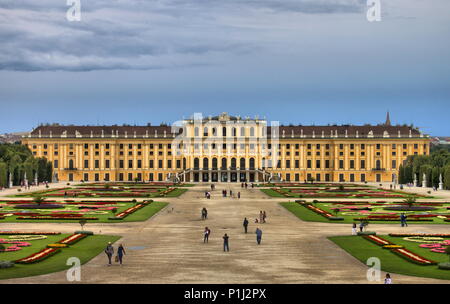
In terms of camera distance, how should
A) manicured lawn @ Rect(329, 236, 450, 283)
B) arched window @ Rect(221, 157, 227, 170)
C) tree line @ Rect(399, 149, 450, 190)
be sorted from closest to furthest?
manicured lawn @ Rect(329, 236, 450, 283) < tree line @ Rect(399, 149, 450, 190) < arched window @ Rect(221, 157, 227, 170)

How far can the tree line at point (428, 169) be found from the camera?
335ft

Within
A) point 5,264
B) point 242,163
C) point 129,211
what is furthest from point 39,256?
point 242,163

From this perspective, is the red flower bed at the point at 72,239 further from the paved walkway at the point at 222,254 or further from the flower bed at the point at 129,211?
the flower bed at the point at 129,211

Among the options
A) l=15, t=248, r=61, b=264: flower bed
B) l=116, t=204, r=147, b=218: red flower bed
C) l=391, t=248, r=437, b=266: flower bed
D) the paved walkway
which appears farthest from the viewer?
l=116, t=204, r=147, b=218: red flower bed

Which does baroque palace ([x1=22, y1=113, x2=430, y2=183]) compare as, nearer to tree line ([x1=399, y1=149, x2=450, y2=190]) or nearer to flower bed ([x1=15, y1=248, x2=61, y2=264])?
tree line ([x1=399, y1=149, x2=450, y2=190])

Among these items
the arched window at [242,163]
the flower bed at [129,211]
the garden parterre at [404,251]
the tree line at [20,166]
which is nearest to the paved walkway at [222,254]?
the garden parterre at [404,251]

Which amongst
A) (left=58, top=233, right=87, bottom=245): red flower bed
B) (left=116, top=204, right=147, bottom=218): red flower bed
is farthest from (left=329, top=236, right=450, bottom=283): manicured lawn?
(left=116, top=204, right=147, bottom=218): red flower bed

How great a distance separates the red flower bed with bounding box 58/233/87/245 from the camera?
38.5m

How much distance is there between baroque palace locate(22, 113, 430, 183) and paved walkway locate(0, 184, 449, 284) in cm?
7944

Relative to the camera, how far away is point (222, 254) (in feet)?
115

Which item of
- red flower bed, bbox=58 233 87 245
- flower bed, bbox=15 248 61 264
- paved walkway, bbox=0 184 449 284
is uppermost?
red flower bed, bbox=58 233 87 245

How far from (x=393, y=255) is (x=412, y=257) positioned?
1819 mm
